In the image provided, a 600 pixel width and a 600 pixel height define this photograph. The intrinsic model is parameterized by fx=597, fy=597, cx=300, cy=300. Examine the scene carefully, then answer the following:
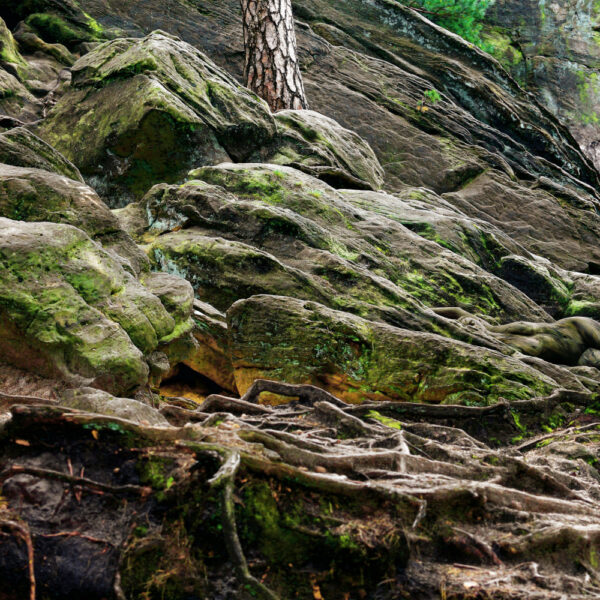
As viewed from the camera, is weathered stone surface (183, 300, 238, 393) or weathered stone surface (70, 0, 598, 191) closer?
weathered stone surface (183, 300, 238, 393)

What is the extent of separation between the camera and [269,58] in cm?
1498

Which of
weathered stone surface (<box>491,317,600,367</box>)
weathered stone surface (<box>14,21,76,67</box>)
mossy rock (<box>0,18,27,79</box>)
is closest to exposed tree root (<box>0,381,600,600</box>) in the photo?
weathered stone surface (<box>491,317,600,367</box>)

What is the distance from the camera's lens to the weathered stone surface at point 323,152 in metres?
12.4

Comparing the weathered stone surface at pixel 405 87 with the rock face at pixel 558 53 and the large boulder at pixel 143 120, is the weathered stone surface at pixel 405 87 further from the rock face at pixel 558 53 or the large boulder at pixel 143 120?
the large boulder at pixel 143 120

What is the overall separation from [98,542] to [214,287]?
215 inches

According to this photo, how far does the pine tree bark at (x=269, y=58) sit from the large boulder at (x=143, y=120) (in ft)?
9.70

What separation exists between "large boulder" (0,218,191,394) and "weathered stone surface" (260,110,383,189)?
23.6ft

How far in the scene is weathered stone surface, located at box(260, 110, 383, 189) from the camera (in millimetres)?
12391

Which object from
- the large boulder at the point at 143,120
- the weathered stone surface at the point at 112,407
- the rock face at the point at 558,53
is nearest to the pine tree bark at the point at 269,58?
the large boulder at the point at 143,120

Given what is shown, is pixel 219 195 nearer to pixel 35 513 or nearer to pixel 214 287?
pixel 214 287

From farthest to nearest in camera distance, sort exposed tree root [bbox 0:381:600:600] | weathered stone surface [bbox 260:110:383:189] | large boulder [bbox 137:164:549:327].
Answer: weathered stone surface [bbox 260:110:383:189]
large boulder [bbox 137:164:549:327]
exposed tree root [bbox 0:381:600:600]

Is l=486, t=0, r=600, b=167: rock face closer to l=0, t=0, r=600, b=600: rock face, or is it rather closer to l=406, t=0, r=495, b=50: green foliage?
l=406, t=0, r=495, b=50: green foliage

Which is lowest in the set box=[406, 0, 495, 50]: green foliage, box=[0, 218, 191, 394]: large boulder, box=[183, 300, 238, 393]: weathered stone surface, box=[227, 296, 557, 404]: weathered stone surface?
box=[183, 300, 238, 393]: weathered stone surface

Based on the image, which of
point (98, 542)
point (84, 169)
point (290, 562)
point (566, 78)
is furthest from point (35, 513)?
point (566, 78)
